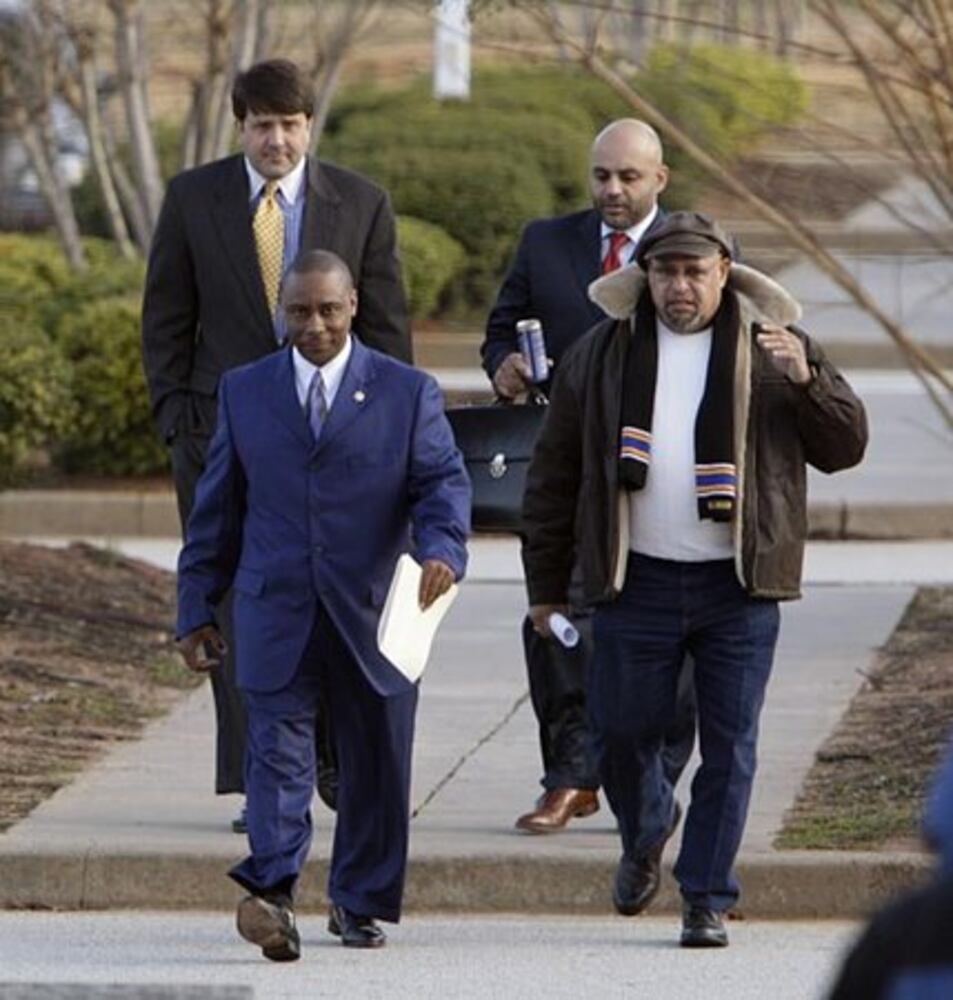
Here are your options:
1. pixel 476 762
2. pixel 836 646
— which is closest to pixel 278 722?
pixel 476 762

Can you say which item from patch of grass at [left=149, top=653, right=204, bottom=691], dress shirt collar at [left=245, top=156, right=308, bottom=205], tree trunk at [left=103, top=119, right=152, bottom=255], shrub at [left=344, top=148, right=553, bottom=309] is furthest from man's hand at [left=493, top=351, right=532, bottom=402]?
shrub at [left=344, top=148, right=553, bottom=309]

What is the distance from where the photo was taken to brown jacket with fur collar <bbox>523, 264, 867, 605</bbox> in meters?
6.75

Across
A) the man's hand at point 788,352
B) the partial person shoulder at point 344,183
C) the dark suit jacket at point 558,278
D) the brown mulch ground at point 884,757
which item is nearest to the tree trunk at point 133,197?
the brown mulch ground at point 884,757

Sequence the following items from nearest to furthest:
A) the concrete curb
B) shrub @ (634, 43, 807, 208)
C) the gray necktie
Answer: the gray necktie → the concrete curb → shrub @ (634, 43, 807, 208)

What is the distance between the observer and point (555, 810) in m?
8.22

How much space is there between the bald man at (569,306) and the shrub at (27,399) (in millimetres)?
6330

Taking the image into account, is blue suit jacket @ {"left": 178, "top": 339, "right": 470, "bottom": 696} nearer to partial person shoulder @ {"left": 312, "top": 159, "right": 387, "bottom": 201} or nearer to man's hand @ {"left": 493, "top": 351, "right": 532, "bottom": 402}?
man's hand @ {"left": 493, "top": 351, "right": 532, "bottom": 402}

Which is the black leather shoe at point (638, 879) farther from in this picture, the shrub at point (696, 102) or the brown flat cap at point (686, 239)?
the shrub at point (696, 102)

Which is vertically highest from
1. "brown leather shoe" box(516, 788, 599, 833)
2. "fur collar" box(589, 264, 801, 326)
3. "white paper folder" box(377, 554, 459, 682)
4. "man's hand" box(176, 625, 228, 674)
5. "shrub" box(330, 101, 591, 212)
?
"fur collar" box(589, 264, 801, 326)

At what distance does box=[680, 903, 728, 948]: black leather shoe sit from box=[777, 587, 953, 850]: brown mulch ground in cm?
88

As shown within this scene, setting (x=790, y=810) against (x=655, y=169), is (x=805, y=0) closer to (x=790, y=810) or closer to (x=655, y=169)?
(x=655, y=169)

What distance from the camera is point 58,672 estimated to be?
10.9 m

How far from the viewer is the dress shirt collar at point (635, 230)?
796 centimetres

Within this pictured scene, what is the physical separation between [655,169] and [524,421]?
723mm
